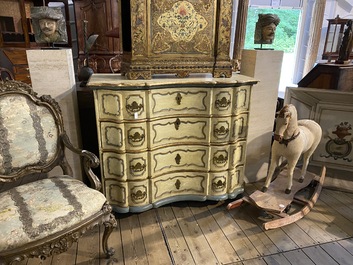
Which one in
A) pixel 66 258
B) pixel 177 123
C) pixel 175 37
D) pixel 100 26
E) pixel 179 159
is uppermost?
pixel 100 26

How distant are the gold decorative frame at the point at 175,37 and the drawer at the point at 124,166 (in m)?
0.60

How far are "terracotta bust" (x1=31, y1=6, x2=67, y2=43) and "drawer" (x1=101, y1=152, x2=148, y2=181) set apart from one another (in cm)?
94

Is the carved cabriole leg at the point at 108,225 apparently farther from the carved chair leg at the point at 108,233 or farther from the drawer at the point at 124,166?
the drawer at the point at 124,166

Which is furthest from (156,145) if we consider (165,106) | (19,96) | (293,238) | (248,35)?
(248,35)

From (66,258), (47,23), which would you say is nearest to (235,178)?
(66,258)

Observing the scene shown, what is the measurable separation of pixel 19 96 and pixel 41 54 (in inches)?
16.3

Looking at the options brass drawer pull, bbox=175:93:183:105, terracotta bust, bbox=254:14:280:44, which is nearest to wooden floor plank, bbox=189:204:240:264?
brass drawer pull, bbox=175:93:183:105

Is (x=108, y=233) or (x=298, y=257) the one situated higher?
(x=108, y=233)

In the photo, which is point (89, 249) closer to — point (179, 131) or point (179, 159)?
point (179, 159)

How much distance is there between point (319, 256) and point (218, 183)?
88 centimetres

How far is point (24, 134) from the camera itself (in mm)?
1725

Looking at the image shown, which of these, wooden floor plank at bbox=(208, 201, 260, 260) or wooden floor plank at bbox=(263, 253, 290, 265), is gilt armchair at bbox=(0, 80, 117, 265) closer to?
wooden floor plank at bbox=(208, 201, 260, 260)

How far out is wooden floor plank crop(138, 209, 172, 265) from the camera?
6.13 ft

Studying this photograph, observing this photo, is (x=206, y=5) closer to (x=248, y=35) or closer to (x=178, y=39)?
(x=178, y=39)
